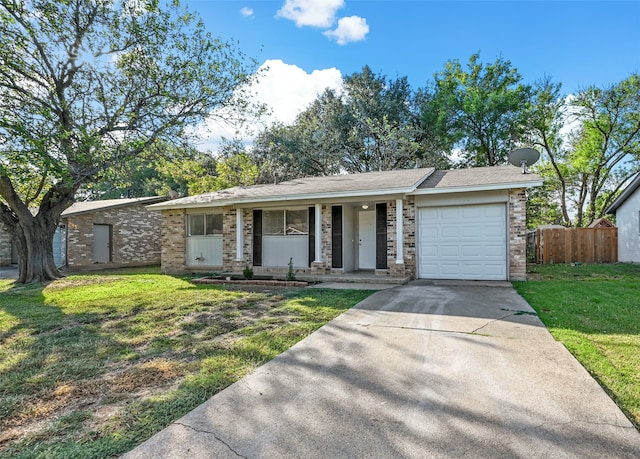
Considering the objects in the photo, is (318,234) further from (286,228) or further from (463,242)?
(463,242)

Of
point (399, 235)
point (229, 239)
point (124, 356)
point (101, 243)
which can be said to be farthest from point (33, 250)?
point (399, 235)

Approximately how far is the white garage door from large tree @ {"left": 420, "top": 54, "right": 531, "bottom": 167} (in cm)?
1360

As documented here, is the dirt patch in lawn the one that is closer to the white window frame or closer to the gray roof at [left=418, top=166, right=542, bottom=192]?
the white window frame

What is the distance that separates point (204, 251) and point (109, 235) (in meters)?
7.30

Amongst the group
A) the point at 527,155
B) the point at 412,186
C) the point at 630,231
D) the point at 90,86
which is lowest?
the point at 630,231

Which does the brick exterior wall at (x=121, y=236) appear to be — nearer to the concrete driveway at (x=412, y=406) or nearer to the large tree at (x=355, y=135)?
the large tree at (x=355, y=135)

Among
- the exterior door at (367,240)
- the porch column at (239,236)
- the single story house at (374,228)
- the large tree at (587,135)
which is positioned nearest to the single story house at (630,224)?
the large tree at (587,135)

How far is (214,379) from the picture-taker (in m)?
3.08

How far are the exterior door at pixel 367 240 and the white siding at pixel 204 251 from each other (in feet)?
16.7

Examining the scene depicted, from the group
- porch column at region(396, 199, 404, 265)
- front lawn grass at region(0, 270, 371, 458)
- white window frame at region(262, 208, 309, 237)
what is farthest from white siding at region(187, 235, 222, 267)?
porch column at region(396, 199, 404, 265)

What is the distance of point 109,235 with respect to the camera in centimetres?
1675

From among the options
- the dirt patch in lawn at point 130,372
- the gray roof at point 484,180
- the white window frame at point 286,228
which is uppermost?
the gray roof at point 484,180

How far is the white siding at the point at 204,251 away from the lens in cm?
1248

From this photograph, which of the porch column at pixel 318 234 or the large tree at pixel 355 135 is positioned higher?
the large tree at pixel 355 135
